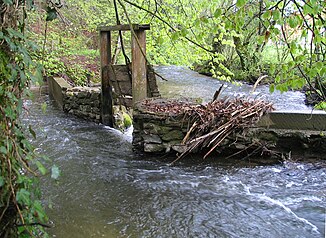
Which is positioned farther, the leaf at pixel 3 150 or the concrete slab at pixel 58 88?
the concrete slab at pixel 58 88

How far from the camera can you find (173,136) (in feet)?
19.2

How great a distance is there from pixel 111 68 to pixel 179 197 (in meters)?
3.94

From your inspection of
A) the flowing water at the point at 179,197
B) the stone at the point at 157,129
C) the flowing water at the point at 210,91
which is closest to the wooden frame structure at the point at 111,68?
the stone at the point at 157,129

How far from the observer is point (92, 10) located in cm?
1252

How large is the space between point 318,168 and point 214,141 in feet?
5.53

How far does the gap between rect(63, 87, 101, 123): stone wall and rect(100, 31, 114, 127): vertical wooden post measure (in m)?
0.22

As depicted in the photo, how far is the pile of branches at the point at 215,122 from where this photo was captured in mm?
5605

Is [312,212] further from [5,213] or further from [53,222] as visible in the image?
[5,213]

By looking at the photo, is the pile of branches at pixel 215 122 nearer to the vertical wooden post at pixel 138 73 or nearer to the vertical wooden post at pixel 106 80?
the vertical wooden post at pixel 138 73

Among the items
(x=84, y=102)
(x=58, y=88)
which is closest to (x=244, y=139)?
(x=84, y=102)

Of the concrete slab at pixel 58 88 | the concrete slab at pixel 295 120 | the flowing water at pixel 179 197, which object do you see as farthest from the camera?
the concrete slab at pixel 58 88

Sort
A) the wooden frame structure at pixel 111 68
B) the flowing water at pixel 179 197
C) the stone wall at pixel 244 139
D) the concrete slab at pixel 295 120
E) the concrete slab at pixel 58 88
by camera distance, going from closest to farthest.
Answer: the flowing water at pixel 179 197 < the concrete slab at pixel 295 120 < the stone wall at pixel 244 139 < the wooden frame structure at pixel 111 68 < the concrete slab at pixel 58 88

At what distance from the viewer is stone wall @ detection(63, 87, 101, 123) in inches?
334

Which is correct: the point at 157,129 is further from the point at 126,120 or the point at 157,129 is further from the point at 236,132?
the point at 126,120
